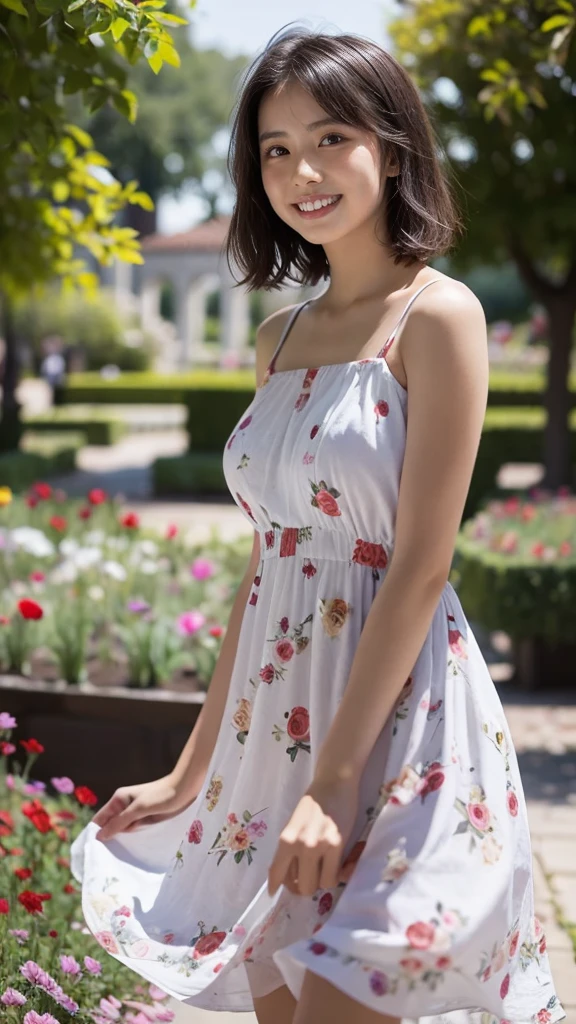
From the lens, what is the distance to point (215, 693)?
7.04 feet

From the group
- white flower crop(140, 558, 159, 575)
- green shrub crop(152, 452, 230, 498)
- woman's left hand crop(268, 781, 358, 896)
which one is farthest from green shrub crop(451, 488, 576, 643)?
green shrub crop(152, 452, 230, 498)

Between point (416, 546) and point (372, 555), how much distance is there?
0.15m

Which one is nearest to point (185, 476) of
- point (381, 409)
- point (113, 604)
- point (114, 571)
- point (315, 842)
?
point (114, 571)

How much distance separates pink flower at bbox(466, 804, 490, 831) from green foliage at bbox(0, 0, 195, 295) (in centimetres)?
140

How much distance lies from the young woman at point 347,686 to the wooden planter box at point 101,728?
6.52 ft

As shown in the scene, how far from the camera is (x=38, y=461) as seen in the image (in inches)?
654

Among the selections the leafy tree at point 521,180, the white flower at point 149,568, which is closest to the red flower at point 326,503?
the white flower at point 149,568

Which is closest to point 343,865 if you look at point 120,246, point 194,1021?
point 194,1021

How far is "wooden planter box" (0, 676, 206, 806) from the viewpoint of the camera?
4199 millimetres

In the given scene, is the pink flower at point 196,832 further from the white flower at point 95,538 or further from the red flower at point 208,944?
the white flower at point 95,538

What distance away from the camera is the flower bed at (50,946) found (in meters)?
2.47

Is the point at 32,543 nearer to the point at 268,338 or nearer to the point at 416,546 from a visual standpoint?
the point at 268,338

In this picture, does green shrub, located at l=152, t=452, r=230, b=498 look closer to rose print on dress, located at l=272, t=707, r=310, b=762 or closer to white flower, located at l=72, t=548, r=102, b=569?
white flower, located at l=72, t=548, r=102, b=569

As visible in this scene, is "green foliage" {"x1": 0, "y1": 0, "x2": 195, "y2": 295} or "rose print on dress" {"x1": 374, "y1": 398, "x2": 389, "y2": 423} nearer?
"rose print on dress" {"x1": 374, "y1": 398, "x2": 389, "y2": 423}
